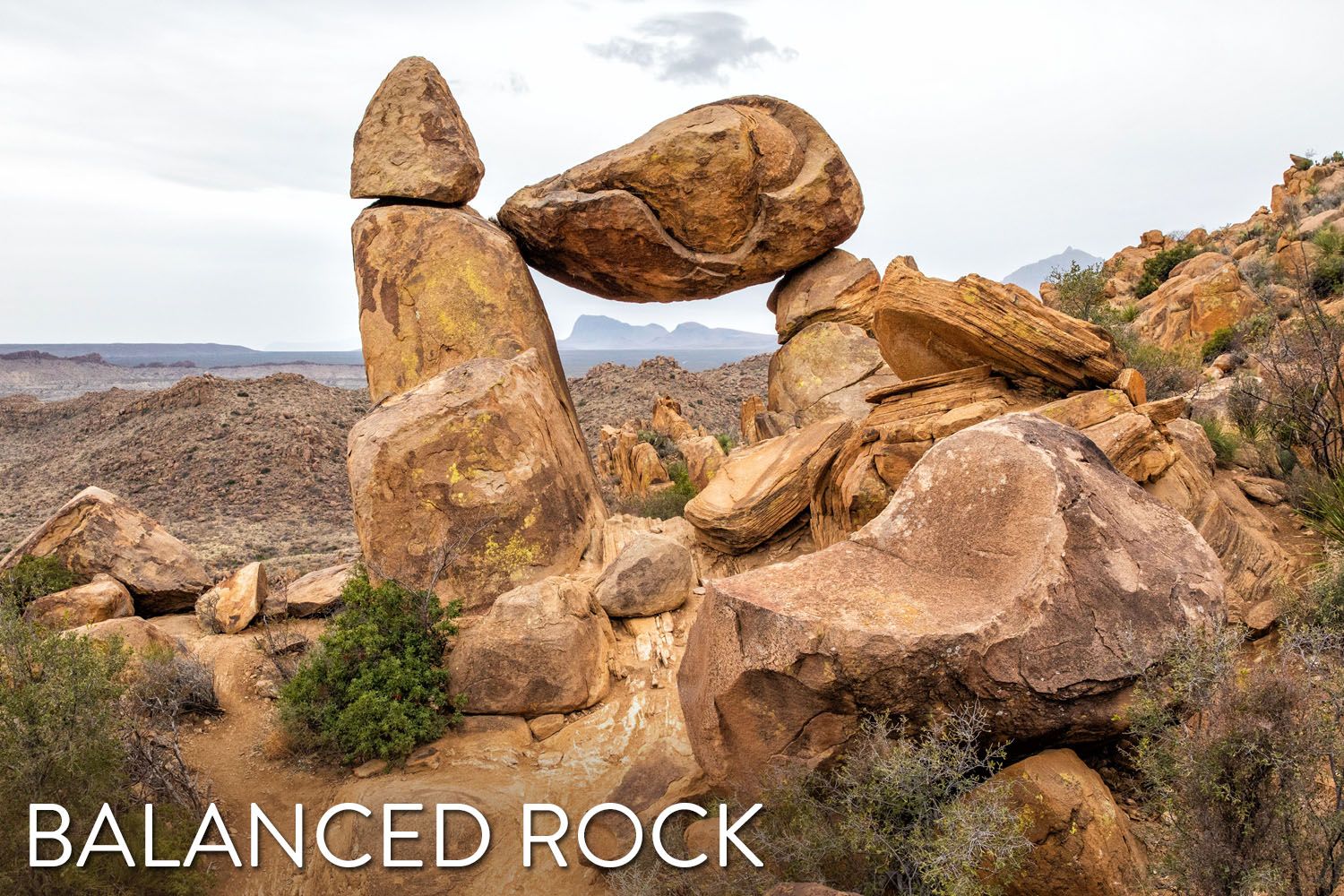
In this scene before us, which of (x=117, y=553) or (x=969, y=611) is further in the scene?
(x=117, y=553)

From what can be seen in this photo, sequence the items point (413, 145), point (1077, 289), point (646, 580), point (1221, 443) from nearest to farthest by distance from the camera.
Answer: point (646, 580)
point (1221, 443)
point (413, 145)
point (1077, 289)

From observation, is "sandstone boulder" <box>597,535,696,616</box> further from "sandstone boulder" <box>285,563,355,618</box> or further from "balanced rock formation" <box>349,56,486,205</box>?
"balanced rock formation" <box>349,56,486,205</box>

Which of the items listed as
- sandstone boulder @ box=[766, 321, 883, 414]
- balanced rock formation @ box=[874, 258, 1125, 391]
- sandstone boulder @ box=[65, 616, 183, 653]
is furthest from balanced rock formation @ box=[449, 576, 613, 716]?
sandstone boulder @ box=[766, 321, 883, 414]

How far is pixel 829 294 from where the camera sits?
13.1m

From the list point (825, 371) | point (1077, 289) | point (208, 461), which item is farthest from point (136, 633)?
point (208, 461)

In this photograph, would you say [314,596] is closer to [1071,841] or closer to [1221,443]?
[1071,841]

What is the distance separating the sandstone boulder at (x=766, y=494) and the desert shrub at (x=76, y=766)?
17.9ft

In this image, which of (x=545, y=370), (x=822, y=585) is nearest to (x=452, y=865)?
(x=822, y=585)

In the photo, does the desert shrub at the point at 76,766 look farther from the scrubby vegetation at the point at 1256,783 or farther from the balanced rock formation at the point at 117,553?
the scrubby vegetation at the point at 1256,783

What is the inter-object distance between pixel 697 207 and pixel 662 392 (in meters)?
26.5

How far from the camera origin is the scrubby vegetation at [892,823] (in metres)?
4.59

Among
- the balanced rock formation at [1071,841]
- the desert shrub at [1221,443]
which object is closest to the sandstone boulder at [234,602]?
the balanced rock formation at [1071,841]

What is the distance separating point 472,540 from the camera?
9352mm

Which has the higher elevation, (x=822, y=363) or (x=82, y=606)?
(x=822, y=363)
